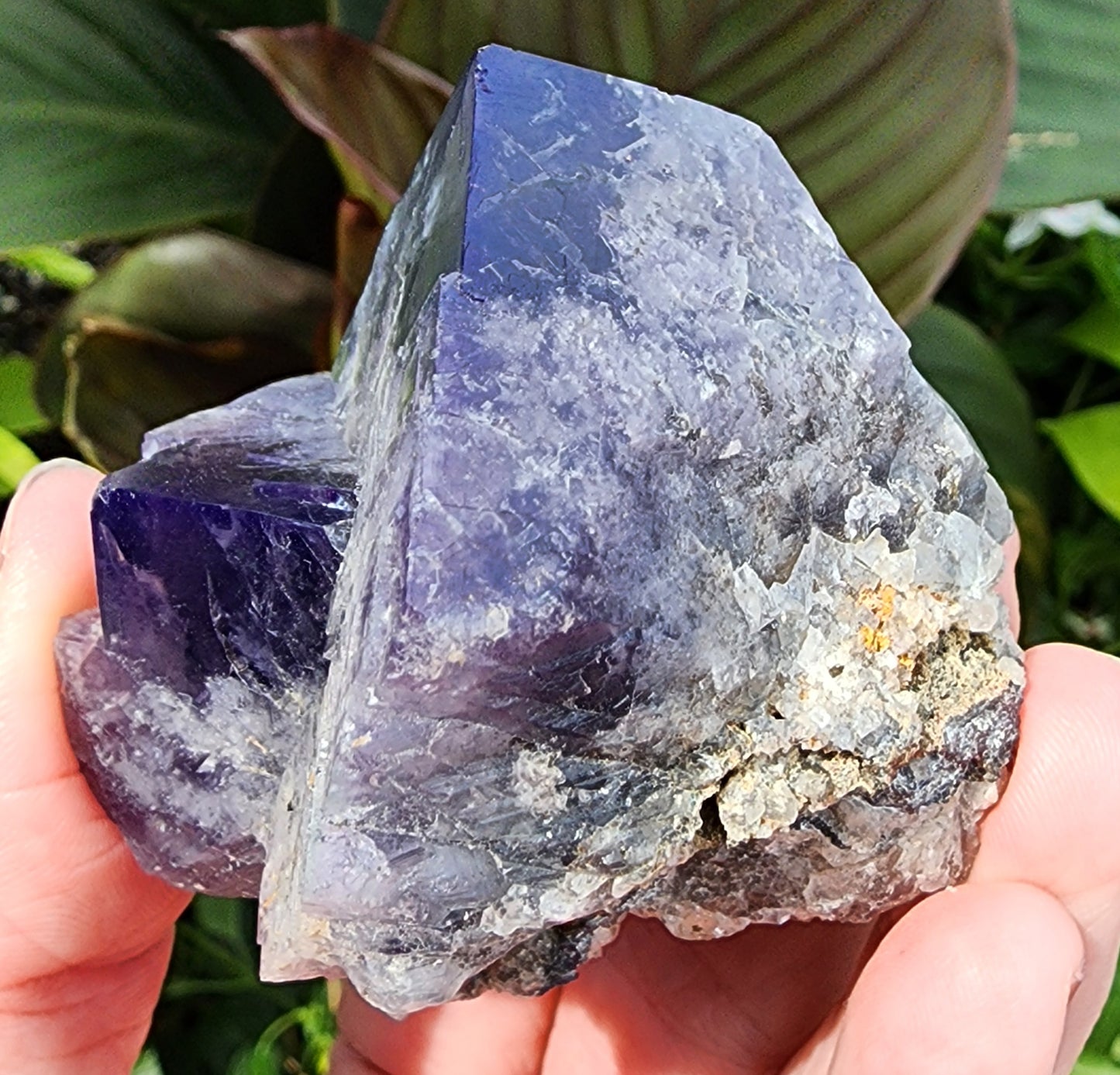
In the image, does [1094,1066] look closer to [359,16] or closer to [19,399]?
[359,16]

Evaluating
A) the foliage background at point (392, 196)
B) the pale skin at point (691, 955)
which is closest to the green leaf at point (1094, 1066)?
the foliage background at point (392, 196)

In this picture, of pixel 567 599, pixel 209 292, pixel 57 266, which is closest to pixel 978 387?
pixel 209 292

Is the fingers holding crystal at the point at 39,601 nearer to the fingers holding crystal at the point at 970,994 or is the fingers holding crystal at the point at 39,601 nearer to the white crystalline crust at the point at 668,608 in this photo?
the white crystalline crust at the point at 668,608

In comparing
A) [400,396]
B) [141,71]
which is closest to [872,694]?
[400,396]

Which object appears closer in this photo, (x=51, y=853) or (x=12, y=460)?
(x=51, y=853)

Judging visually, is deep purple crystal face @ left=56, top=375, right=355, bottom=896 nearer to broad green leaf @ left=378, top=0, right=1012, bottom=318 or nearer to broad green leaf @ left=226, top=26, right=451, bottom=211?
broad green leaf @ left=226, top=26, right=451, bottom=211

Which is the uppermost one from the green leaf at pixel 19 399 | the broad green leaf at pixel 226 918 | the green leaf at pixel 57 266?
the green leaf at pixel 57 266

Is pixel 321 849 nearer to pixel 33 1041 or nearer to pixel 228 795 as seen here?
pixel 228 795
